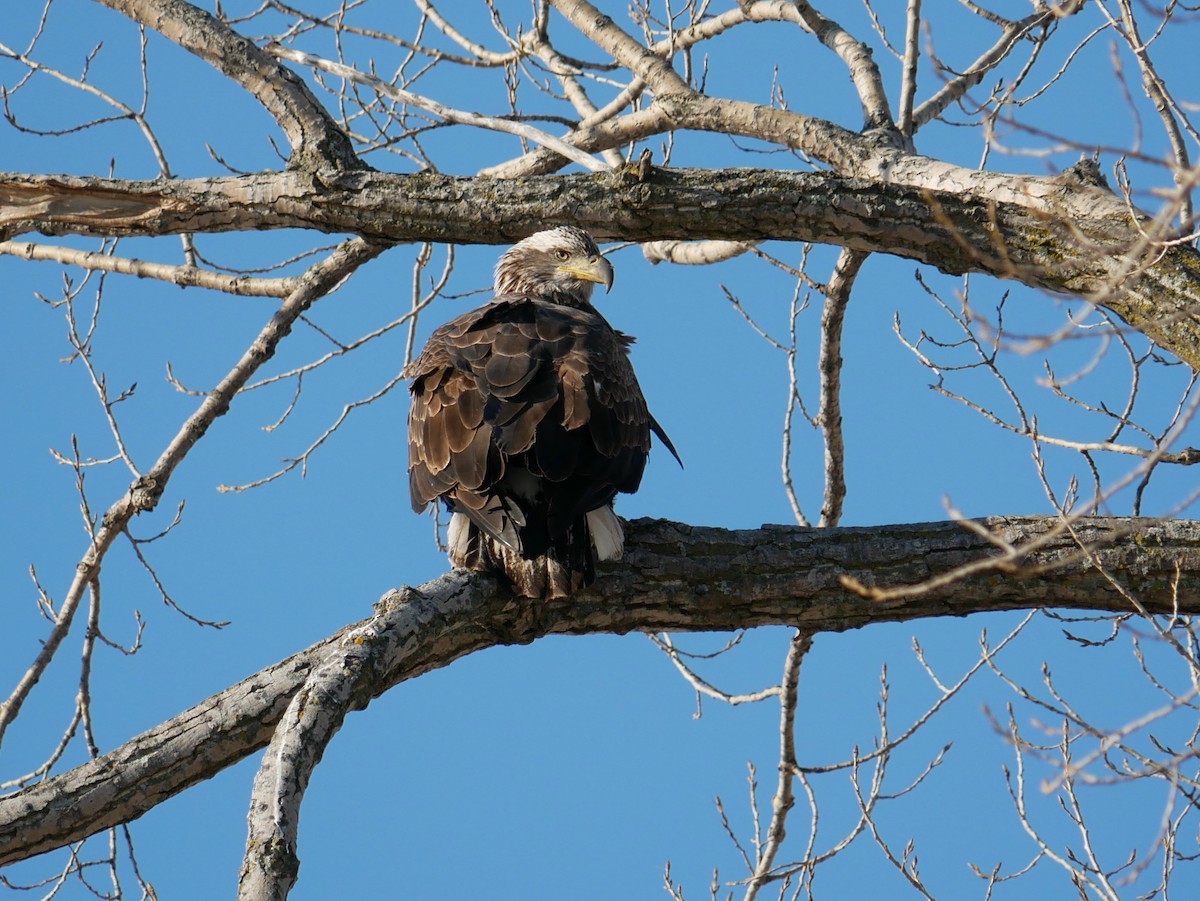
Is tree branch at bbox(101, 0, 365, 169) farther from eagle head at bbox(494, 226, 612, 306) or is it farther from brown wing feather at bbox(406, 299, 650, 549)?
eagle head at bbox(494, 226, 612, 306)

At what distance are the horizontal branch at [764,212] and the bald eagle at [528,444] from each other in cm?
40

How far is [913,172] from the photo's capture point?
4.61 m

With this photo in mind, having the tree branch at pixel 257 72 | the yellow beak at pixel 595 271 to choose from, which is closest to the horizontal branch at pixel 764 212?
the tree branch at pixel 257 72

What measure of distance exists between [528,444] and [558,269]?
200 centimetres

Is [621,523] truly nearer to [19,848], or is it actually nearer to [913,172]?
[913,172]

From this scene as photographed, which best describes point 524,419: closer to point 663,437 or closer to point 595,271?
point 663,437

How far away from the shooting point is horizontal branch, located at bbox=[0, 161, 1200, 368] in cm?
418

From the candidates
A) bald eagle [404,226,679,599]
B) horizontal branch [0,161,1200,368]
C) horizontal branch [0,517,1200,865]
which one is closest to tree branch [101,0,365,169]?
horizontal branch [0,161,1200,368]

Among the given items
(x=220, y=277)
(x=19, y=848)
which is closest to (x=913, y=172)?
(x=220, y=277)

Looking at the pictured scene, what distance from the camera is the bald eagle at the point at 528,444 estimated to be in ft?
13.3

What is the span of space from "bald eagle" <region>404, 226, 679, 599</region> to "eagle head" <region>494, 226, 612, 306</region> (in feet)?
3.84

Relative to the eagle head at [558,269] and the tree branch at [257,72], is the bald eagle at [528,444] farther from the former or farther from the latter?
the eagle head at [558,269]

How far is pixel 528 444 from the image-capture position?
13.3 ft

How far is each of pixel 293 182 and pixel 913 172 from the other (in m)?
2.12
